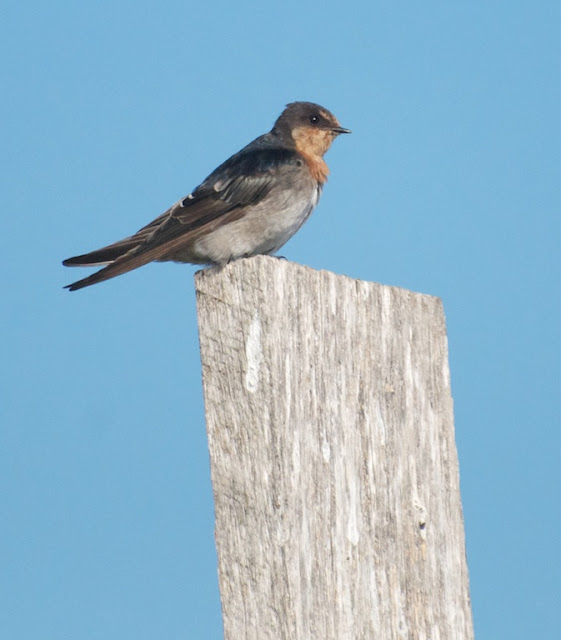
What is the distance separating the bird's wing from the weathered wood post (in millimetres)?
2214

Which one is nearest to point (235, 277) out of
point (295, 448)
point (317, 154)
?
point (295, 448)

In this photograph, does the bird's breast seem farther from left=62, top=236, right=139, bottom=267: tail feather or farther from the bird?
left=62, top=236, right=139, bottom=267: tail feather

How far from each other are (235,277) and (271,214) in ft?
10.6

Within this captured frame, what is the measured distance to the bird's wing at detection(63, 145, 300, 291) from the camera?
5.86 meters

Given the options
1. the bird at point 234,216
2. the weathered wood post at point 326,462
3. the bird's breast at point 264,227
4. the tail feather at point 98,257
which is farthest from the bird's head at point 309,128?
the weathered wood post at point 326,462

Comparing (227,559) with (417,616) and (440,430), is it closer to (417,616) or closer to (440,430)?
(417,616)

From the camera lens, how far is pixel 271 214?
21.6ft

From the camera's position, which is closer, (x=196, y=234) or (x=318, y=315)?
(x=318, y=315)

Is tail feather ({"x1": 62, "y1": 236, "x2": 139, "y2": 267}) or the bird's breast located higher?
the bird's breast

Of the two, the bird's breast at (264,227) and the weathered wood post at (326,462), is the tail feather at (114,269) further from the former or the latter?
the weathered wood post at (326,462)

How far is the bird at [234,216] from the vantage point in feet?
19.5

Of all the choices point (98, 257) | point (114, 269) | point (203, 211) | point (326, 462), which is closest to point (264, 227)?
point (203, 211)

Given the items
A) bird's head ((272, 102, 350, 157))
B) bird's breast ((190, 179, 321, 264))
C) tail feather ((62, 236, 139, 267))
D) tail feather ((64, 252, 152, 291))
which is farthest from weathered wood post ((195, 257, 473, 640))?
bird's head ((272, 102, 350, 157))

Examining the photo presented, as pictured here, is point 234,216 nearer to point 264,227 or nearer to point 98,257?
point 264,227
